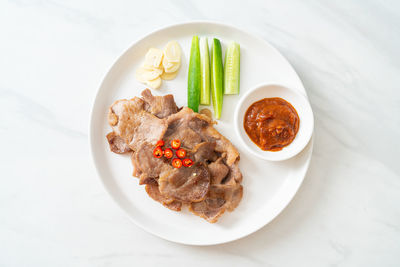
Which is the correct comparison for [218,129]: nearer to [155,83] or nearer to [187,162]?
[187,162]

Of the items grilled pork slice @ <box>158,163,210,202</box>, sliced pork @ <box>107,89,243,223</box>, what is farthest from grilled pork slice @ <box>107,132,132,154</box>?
grilled pork slice @ <box>158,163,210,202</box>

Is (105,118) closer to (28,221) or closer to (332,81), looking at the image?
(28,221)

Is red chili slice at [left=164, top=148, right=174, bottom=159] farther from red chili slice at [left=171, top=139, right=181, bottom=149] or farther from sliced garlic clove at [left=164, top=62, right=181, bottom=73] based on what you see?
sliced garlic clove at [left=164, top=62, right=181, bottom=73]

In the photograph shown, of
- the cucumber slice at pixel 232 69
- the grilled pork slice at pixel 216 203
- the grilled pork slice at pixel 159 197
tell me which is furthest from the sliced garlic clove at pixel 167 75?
the grilled pork slice at pixel 216 203

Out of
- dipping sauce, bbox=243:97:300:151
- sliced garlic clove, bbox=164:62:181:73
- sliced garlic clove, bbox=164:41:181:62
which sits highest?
sliced garlic clove, bbox=164:41:181:62

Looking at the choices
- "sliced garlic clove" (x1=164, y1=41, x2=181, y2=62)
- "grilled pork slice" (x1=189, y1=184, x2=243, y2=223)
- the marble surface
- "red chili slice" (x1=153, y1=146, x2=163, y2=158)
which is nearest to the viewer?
"red chili slice" (x1=153, y1=146, x2=163, y2=158)

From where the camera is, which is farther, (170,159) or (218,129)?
(218,129)

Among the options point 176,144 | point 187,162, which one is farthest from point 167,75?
point 187,162
